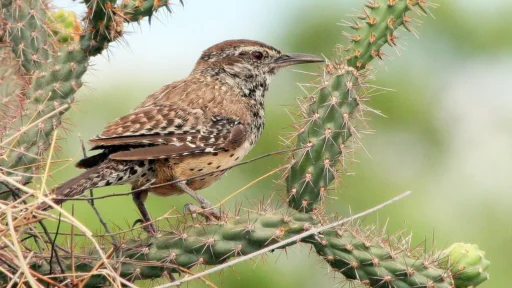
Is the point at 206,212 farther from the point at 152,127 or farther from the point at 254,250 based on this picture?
the point at 152,127

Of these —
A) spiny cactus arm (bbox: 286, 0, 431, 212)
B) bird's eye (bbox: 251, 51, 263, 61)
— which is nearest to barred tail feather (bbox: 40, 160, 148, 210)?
spiny cactus arm (bbox: 286, 0, 431, 212)

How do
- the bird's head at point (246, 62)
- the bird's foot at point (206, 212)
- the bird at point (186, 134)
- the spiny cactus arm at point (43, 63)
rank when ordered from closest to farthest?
the bird's foot at point (206, 212) < the bird at point (186, 134) < the spiny cactus arm at point (43, 63) < the bird's head at point (246, 62)

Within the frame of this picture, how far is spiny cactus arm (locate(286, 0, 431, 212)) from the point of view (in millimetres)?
3664

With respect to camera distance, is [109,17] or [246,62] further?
[246,62]

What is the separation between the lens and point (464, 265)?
375 cm

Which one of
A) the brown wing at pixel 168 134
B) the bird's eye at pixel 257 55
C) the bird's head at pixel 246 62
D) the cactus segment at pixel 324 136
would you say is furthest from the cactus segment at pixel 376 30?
the bird's eye at pixel 257 55

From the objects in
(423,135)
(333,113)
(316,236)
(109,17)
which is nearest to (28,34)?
(109,17)

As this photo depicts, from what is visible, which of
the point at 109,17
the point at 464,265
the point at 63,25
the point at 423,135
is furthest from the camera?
the point at 423,135

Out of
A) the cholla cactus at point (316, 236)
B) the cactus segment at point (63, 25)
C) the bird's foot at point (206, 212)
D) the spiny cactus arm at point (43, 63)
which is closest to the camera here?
the cholla cactus at point (316, 236)

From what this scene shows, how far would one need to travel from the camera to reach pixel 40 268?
3590mm

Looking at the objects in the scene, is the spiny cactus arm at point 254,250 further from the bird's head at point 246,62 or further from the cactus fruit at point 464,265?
the bird's head at point 246,62

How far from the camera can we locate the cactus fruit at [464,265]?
3748mm

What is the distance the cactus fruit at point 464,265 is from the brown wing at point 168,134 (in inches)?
40.0

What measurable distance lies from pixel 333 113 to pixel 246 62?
4.42 feet
